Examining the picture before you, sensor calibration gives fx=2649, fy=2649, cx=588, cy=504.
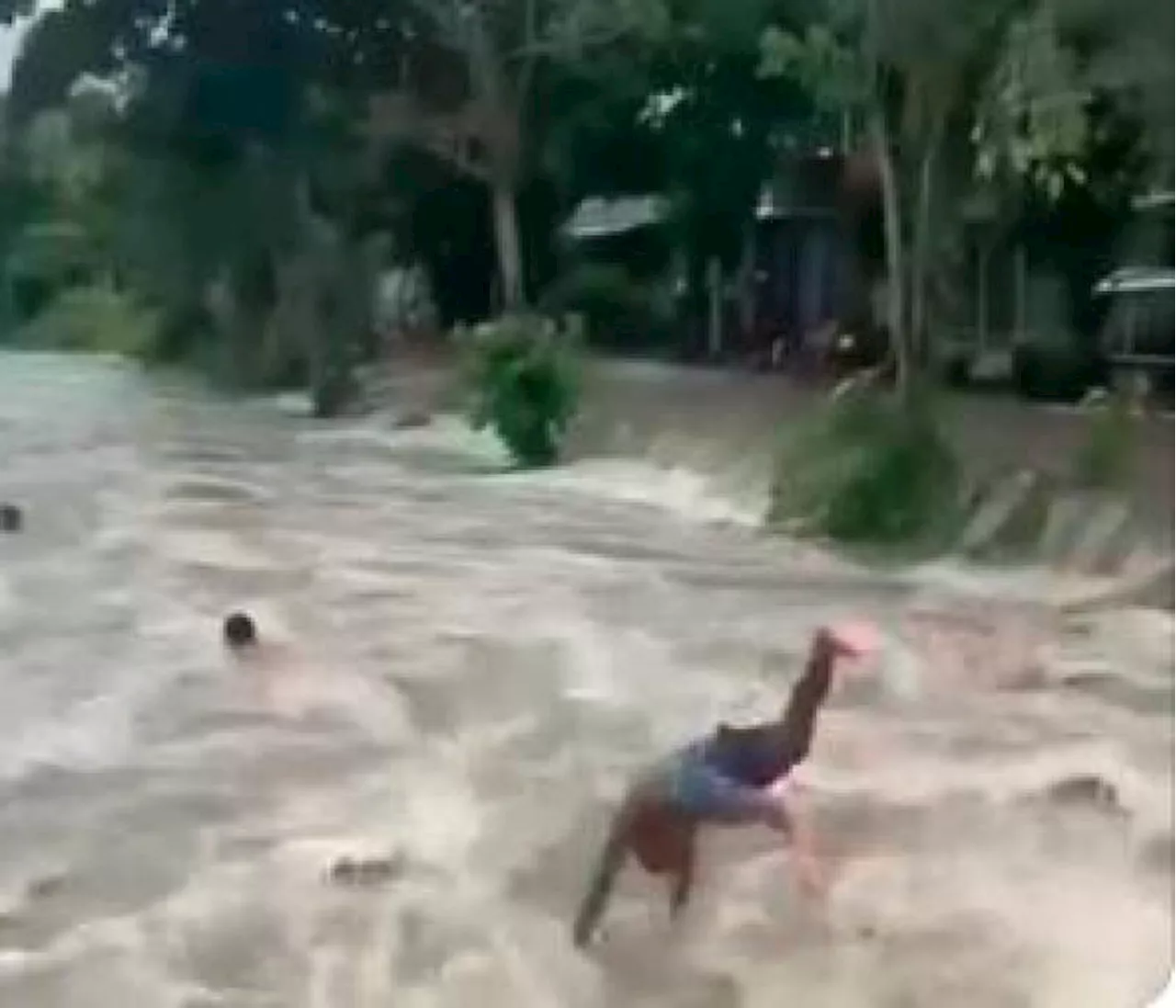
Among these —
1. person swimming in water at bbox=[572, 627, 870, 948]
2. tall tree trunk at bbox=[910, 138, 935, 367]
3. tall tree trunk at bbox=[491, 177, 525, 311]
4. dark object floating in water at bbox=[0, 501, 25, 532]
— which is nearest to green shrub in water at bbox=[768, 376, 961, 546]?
tall tree trunk at bbox=[910, 138, 935, 367]

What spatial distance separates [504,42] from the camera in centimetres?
231

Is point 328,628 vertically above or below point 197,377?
below

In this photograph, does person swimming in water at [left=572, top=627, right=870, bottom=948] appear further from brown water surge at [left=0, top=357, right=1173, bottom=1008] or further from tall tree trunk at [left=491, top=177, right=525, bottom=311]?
tall tree trunk at [left=491, top=177, right=525, bottom=311]

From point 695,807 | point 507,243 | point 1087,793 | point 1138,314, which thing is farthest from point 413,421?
point 695,807

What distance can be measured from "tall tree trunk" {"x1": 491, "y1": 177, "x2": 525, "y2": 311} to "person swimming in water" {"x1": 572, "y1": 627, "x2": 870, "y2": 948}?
21.9 inches

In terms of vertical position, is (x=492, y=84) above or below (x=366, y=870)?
above

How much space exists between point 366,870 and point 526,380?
647 mm

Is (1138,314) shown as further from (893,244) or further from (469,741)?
(469,741)

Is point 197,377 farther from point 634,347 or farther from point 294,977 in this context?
point 294,977

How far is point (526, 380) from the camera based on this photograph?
8.04 ft

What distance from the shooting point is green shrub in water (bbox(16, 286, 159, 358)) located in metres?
2.20

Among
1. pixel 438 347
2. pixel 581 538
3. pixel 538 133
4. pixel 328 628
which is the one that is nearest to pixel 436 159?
pixel 538 133

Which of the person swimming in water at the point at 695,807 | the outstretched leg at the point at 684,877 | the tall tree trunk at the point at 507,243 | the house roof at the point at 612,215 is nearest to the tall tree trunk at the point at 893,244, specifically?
the house roof at the point at 612,215

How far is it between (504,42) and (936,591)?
2.48ft
